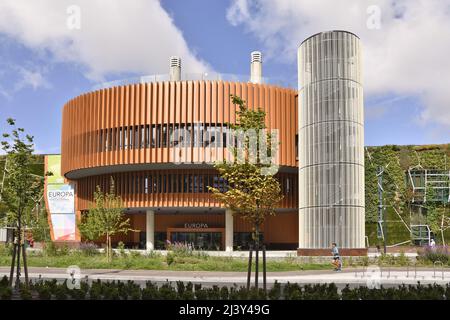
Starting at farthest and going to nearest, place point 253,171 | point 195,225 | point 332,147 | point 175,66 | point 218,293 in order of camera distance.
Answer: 1. point 195,225
2. point 175,66
3. point 332,147
4. point 253,171
5. point 218,293

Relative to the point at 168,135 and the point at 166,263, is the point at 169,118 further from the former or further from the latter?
the point at 166,263

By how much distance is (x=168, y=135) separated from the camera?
145 ft

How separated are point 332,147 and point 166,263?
593 inches

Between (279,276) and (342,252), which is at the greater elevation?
(342,252)

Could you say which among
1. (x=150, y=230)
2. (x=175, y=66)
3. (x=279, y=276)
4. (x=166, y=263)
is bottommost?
(x=279, y=276)

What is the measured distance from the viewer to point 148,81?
44.8 metres

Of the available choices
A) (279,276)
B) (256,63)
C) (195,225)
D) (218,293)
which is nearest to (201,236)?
(195,225)

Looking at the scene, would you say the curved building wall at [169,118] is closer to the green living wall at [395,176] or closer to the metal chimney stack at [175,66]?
the metal chimney stack at [175,66]

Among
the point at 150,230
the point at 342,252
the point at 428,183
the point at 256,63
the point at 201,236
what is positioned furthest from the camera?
the point at 428,183

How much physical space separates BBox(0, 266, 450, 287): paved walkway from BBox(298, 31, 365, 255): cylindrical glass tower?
9.30 meters

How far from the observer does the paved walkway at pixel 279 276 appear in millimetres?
22878

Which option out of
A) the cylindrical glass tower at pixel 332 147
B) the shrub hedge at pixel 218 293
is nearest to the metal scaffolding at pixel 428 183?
the cylindrical glass tower at pixel 332 147
